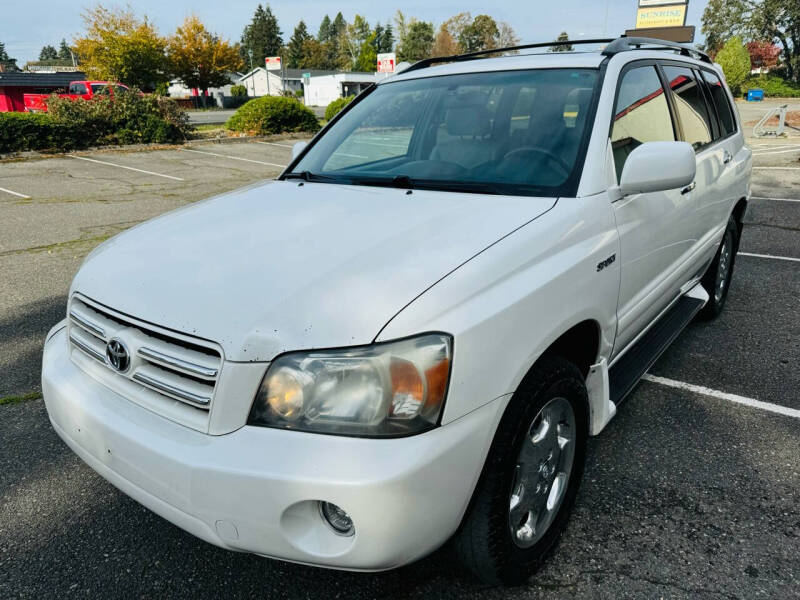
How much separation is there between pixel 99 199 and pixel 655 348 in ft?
33.5

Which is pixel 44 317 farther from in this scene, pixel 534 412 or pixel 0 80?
pixel 0 80

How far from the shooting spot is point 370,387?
1.64 metres

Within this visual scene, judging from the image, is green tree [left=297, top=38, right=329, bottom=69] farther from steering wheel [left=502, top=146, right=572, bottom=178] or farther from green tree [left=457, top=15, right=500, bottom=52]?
steering wheel [left=502, top=146, right=572, bottom=178]

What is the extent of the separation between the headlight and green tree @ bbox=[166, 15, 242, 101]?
5047 cm

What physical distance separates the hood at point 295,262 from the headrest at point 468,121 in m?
0.56

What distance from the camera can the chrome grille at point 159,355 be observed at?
175 centimetres

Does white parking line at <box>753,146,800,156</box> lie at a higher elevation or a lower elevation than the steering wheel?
lower

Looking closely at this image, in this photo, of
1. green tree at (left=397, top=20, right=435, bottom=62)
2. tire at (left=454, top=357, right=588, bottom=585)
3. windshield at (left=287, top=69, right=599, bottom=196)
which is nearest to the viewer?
tire at (left=454, top=357, right=588, bottom=585)

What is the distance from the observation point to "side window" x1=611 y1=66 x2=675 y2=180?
2.71 metres

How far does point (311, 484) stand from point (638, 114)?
2396mm

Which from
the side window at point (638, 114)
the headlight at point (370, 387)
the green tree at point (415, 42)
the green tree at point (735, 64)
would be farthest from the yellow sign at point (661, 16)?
the green tree at point (415, 42)

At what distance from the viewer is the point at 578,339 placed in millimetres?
2383

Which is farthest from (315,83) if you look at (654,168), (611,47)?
(654,168)

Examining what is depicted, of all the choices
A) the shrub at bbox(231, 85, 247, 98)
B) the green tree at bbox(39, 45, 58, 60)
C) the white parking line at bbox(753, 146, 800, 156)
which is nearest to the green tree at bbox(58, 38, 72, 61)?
the green tree at bbox(39, 45, 58, 60)
